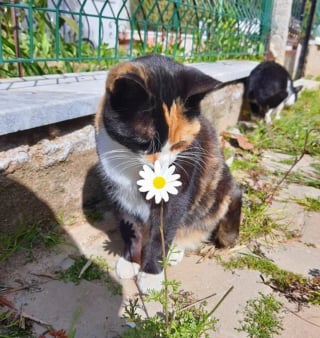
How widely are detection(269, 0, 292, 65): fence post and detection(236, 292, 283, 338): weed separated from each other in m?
5.34

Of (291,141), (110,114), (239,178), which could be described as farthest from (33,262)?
(291,141)

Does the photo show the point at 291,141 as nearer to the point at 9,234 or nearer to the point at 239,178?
the point at 239,178

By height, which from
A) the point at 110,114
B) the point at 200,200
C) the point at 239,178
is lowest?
the point at 239,178

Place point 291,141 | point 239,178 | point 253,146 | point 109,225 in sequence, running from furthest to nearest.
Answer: point 291,141 < point 253,146 < point 239,178 < point 109,225

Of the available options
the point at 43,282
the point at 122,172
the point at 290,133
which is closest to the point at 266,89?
the point at 290,133

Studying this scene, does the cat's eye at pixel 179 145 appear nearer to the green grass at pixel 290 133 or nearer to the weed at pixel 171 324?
the weed at pixel 171 324

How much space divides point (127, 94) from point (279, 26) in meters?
5.40

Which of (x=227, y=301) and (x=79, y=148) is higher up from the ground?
(x=79, y=148)

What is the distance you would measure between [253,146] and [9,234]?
2.71 metres

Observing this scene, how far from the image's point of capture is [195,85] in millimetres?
1573

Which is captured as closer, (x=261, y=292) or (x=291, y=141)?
(x=261, y=292)

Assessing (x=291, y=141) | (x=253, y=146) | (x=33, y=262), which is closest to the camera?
(x=33, y=262)

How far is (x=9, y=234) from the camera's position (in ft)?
6.35

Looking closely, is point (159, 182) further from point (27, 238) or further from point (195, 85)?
point (27, 238)
